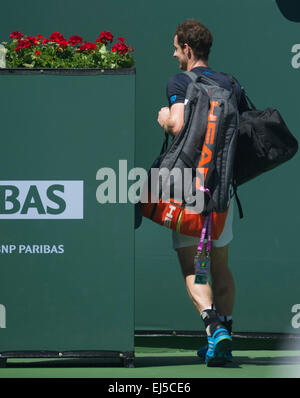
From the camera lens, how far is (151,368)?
15.7 ft

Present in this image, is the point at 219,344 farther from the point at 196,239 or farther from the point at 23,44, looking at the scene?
the point at 23,44

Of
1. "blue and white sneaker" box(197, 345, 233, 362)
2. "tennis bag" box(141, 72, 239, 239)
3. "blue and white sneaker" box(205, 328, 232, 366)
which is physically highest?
"tennis bag" box(141, 72, 239, 239)

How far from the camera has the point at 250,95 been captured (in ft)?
19.7

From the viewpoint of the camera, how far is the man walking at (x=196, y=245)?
4.71 meters

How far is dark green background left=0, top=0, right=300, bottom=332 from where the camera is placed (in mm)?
6008

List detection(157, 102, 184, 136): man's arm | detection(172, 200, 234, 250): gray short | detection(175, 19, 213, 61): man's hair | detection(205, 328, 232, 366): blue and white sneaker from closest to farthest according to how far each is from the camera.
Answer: detection(205, 328, 232, 366): blue and white sneaker → detection(157, 102, 184, 136): man's arm → detection(172, 200, 234, 250): gray short → detection(175, 19, 213, 61): man's hair

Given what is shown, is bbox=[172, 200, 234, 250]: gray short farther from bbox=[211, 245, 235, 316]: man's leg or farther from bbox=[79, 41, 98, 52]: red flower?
bbox=[79, 41, 98, 52]: red flower

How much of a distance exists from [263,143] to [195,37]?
0.66m

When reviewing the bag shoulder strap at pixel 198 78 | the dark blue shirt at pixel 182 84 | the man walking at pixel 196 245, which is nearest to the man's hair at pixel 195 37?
the man walking at pixel 196 245

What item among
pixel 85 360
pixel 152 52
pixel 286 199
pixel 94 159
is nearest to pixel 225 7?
pixel 152 52

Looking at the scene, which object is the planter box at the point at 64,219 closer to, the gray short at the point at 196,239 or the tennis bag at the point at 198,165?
the tennis bag at the point at 198,165

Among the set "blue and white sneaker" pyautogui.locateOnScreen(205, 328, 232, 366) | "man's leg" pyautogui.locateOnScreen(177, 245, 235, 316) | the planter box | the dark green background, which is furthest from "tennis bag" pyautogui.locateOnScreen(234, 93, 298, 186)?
the dark green background

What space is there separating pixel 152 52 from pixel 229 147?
4.97 ft

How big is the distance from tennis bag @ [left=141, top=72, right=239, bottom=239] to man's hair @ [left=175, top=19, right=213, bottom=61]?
0.30 meters
